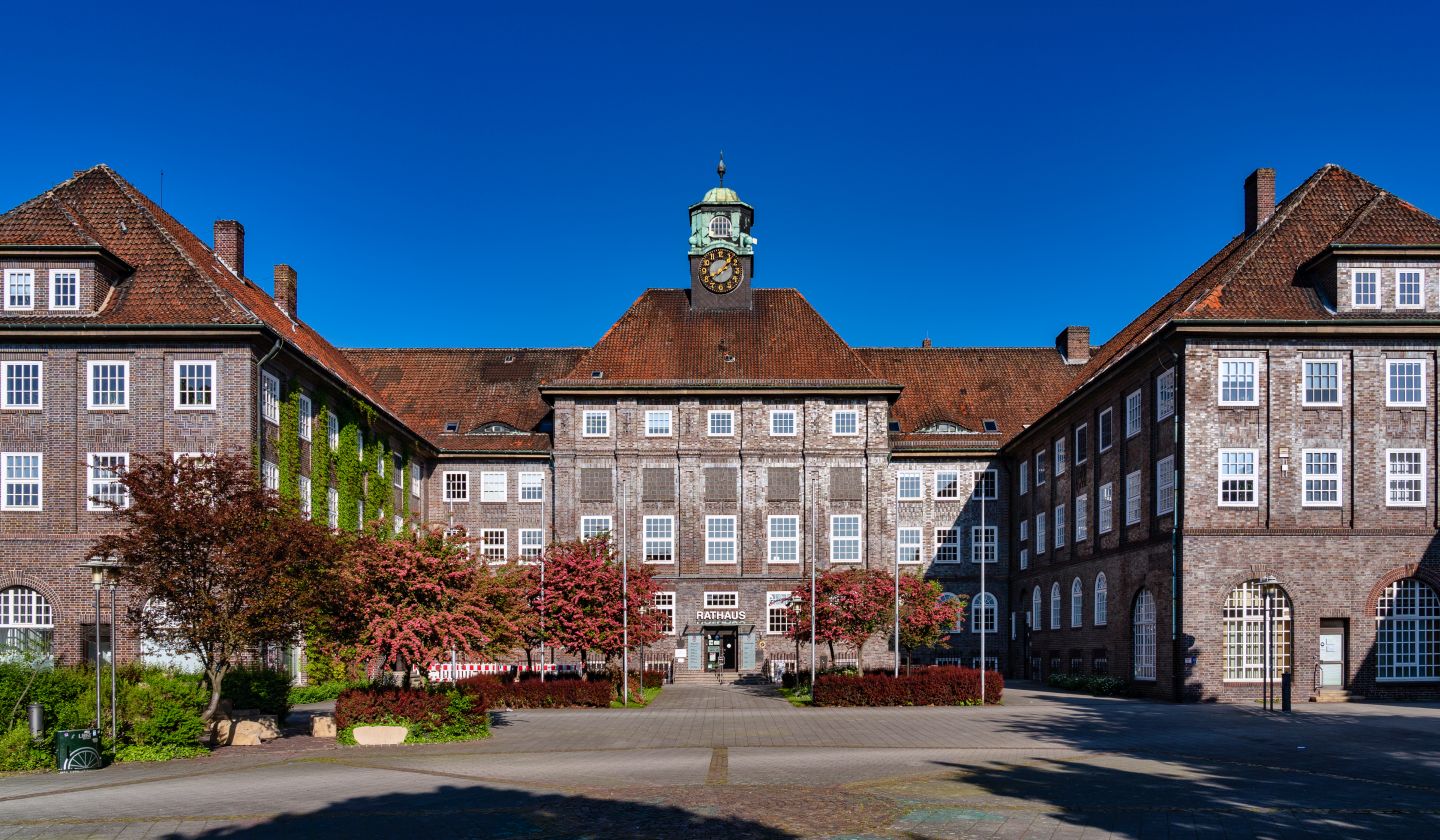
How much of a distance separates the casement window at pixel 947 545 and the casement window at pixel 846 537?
15.0ft

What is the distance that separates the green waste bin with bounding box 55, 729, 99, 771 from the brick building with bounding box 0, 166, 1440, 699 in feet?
42.5

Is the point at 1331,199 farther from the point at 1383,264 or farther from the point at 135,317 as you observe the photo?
the point at 135,317

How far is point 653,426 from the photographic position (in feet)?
195

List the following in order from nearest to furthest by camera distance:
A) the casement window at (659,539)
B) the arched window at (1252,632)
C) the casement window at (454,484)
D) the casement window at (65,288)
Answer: the arched window at (1252,632) → the casement window at (65,288) → the casement window at (659,539) → the casement window at (454,484)

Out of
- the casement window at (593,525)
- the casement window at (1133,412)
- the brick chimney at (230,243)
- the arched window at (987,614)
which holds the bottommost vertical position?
the arched window at (987,614)

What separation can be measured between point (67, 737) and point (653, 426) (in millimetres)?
38059

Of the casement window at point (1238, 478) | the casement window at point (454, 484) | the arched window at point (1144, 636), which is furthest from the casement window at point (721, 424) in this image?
the casement window at point (1238, 478)

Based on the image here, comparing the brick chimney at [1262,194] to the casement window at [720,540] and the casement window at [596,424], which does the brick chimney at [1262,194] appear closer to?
the casement window at [720,540]

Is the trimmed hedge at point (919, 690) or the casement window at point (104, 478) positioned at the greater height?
the casement window at point (104, 478)

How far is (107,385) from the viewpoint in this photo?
40.0m

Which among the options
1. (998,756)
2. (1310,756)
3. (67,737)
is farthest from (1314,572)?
(67,737)

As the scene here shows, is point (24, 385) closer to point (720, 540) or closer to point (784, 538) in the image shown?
point (720, 540)

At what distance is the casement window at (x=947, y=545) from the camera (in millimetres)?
61219

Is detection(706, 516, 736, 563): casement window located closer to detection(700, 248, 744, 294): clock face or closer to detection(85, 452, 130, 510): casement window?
detection(700, 248, 744, 294): clock face
